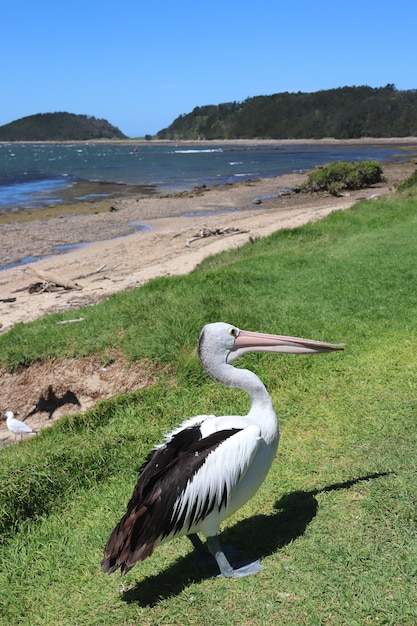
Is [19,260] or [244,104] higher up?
[244,104]

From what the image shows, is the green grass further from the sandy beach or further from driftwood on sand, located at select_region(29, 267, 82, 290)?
driftwood on sand, located at select_region(29, 267, 82, 290)

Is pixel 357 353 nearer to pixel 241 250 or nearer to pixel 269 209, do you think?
pixel 241 250

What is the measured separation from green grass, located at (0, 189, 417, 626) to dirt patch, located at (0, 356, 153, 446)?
0.64 ft

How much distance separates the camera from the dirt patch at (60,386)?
791 cm

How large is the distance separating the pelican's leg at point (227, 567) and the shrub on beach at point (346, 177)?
29.4 meters

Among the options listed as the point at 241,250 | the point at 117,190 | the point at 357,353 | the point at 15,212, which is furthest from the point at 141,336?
the point at 117,190

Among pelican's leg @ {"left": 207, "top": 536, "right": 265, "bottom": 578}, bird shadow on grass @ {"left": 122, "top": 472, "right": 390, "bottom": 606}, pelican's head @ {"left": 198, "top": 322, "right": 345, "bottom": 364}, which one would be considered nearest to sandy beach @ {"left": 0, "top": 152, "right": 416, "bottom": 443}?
bird shadow on grass @ {"left": 122, "top": 472, "right": 390, "bottom": 606}

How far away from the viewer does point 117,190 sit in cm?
4275

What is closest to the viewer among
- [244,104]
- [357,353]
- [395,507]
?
[395,507]

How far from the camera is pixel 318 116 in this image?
536ft

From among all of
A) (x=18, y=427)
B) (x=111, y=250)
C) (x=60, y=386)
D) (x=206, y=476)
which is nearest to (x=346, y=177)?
(x=111, y=250)

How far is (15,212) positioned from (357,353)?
27.2m

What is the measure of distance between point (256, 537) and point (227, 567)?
49 cm

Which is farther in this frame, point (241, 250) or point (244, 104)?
point (244, 104)
